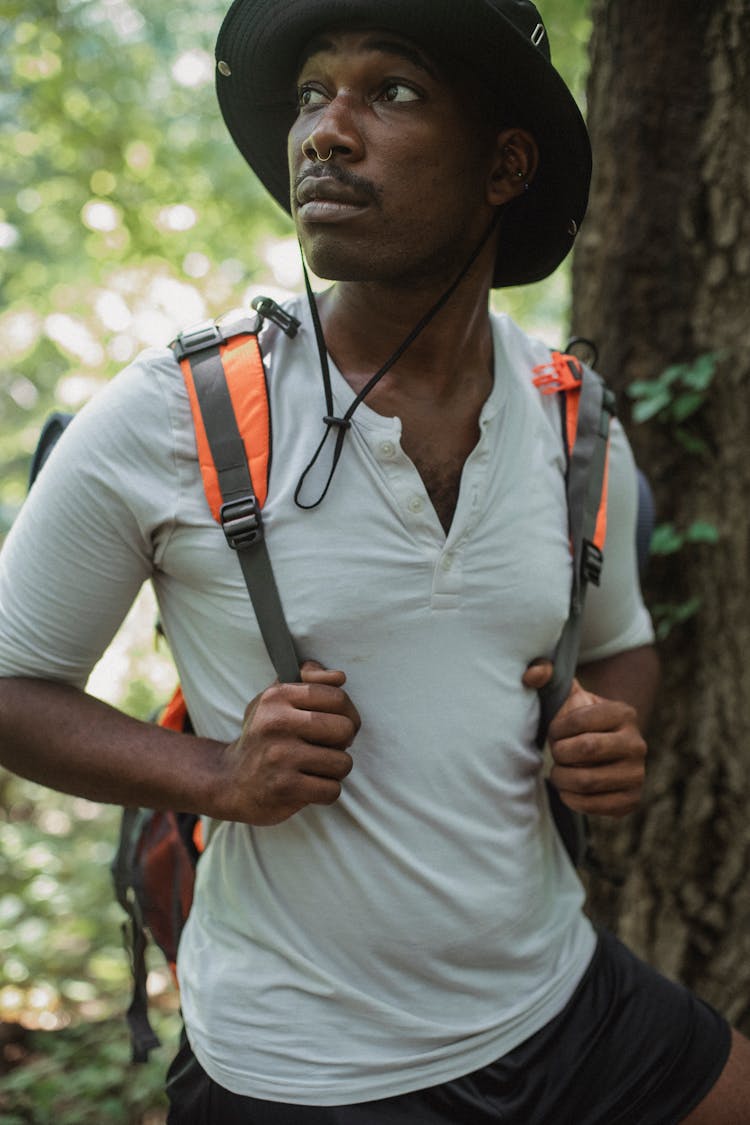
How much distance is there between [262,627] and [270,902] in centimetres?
52

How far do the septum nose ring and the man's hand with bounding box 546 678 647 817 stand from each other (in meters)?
1.17

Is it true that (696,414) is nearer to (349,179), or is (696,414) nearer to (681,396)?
(681,396)

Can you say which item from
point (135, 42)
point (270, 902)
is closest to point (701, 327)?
point (270, 902)

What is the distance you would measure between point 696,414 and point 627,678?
96cm

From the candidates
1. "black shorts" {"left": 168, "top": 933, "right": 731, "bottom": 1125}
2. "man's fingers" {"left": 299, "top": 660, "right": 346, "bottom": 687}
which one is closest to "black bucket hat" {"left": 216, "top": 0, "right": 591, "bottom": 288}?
"man's fingers" {"left": 299, "top": 660, "right": 346, "bottom": 687}

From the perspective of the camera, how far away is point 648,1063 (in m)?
2.09

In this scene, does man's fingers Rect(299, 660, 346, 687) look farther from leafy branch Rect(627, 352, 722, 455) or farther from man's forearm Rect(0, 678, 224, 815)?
leafy branch Rect(627, 352, 722, 455)

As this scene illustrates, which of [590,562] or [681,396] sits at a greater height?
[681,396]

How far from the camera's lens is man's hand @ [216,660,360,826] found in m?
1.73

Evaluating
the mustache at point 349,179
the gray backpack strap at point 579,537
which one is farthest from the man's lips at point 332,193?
the gray backpack strap at point 579,537

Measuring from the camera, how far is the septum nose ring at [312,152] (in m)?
1.88

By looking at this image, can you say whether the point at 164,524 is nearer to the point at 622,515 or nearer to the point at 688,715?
the point at 622,515

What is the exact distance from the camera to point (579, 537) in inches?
84.8

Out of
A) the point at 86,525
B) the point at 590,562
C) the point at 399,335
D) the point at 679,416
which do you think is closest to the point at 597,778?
the point at 590,562
